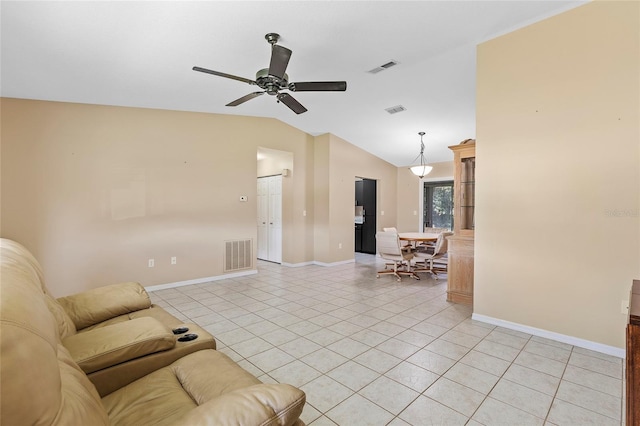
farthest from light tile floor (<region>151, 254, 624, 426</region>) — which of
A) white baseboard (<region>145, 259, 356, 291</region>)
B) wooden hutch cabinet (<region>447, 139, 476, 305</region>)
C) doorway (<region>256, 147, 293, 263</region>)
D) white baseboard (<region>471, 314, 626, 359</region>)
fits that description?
doorway (<region>256, 147, 293, 263</region>)

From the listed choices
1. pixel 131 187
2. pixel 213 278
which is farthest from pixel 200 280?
pixel 131 187

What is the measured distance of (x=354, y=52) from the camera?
11.3 ft

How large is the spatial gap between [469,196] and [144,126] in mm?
4864

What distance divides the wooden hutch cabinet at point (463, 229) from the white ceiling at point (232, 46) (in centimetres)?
110

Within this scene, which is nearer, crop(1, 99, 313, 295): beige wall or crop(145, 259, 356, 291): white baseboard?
crop(1, 99, 313, 295): beige wall

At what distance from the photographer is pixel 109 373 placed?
4.91 feet

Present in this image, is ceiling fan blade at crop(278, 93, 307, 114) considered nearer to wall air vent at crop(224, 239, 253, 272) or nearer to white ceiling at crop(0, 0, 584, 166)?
white ceiling at crop(0, 0, 584, 166)

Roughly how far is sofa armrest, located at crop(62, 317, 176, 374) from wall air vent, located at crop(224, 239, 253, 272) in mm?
3754

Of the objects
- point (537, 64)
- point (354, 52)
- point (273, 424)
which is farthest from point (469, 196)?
point (273, 424)

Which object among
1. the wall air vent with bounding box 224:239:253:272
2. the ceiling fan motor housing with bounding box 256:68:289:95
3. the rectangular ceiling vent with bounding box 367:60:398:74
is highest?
the rectangular ceiling vent with bounding box 367:60:398:74

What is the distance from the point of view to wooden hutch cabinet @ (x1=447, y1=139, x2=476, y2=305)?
4016 millimetres

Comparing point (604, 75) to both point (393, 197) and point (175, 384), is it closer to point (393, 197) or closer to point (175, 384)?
point (175, 384)

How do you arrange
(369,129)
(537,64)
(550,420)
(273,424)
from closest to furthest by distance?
(273,424) → (550,420) → (537,64) → (369,129)

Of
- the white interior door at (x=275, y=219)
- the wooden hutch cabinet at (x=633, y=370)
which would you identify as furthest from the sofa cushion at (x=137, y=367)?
the white interior door at (x=275, y=219)
